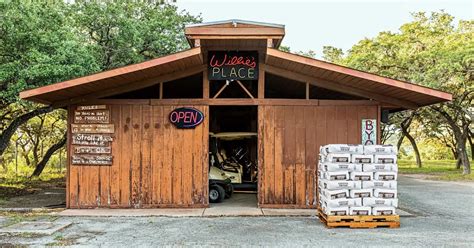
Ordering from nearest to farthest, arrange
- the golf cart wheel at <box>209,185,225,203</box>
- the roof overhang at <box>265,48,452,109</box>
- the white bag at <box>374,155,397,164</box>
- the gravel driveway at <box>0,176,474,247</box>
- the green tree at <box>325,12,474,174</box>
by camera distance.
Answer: the gravel driveway at <box>0,176,474,247</box> < the white bag at <box>374,155,397,164</box> < the roof overhang at <box>265,48,452,109</box> < the golf cart wheel at <box>209,185,225,203</box> < the green tree at <box>325,12,474,174</box>

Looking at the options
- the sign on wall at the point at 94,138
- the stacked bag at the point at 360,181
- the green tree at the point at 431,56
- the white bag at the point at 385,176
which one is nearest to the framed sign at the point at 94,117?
the sign on wall at the point at 94,138

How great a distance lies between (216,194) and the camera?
432 inches

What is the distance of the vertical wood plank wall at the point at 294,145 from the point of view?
9.77 meters

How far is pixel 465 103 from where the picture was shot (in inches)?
893

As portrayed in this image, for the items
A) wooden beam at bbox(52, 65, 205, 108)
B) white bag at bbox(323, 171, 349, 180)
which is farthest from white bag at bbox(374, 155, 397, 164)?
wooden beam at bbox(52, 65, 205, 108)

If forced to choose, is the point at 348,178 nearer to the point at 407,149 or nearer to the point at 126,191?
the point at 126,191

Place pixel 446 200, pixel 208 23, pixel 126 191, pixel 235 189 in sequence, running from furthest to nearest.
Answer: pixel 235 189, pixel 446 200, pixel 126 191, pixel 208 23

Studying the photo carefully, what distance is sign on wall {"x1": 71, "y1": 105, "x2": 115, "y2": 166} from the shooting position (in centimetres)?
980

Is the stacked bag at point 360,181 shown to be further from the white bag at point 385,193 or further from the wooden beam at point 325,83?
the wooden beam at point 325,83

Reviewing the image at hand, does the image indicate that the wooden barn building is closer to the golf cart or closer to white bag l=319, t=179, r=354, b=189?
the golf cart

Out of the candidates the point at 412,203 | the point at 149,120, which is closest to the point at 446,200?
the point at 412,203

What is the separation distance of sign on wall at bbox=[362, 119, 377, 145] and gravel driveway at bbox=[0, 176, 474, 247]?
5.72 ft

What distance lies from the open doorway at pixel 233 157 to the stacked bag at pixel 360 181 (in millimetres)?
2953

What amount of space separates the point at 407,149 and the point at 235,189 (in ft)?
173
